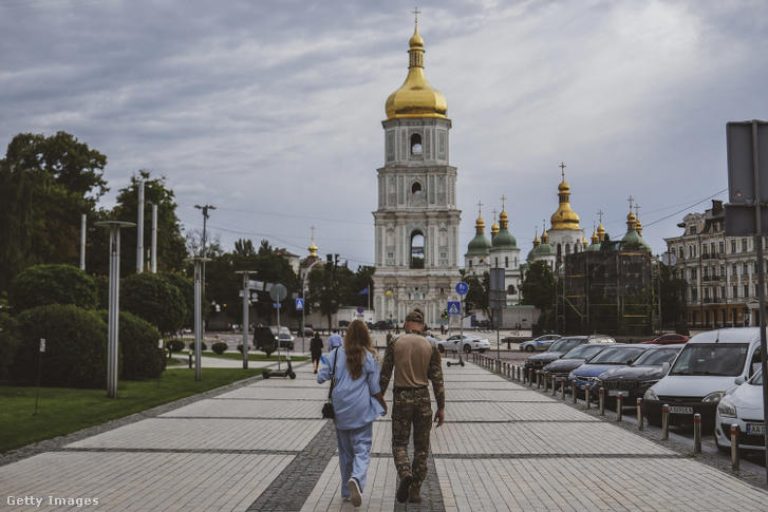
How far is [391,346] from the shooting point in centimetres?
972

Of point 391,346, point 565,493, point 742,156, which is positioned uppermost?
point 742,156

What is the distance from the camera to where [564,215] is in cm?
14762

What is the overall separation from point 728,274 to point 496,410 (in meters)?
82.5

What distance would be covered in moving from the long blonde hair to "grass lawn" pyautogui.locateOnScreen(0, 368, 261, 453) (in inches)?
234

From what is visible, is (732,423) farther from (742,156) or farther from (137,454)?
(137,454)

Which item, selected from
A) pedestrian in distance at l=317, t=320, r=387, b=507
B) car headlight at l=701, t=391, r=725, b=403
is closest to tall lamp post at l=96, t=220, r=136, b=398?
car headlight at l=701, t=391, r=725, b=403

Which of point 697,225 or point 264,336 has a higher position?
point 697,225

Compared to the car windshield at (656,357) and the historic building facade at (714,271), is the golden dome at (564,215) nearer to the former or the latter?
the historic building facade at (714,271)

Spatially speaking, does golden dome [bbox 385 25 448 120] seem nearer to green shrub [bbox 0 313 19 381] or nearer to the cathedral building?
the cathedral building

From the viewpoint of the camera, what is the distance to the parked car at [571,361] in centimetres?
2672

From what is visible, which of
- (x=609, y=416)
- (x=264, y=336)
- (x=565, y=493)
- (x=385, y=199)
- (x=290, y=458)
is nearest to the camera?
(x=565, y=493)

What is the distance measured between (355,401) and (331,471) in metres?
2.58

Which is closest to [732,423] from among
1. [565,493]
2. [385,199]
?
[565,493]

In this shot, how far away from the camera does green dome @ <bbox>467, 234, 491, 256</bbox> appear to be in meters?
164
